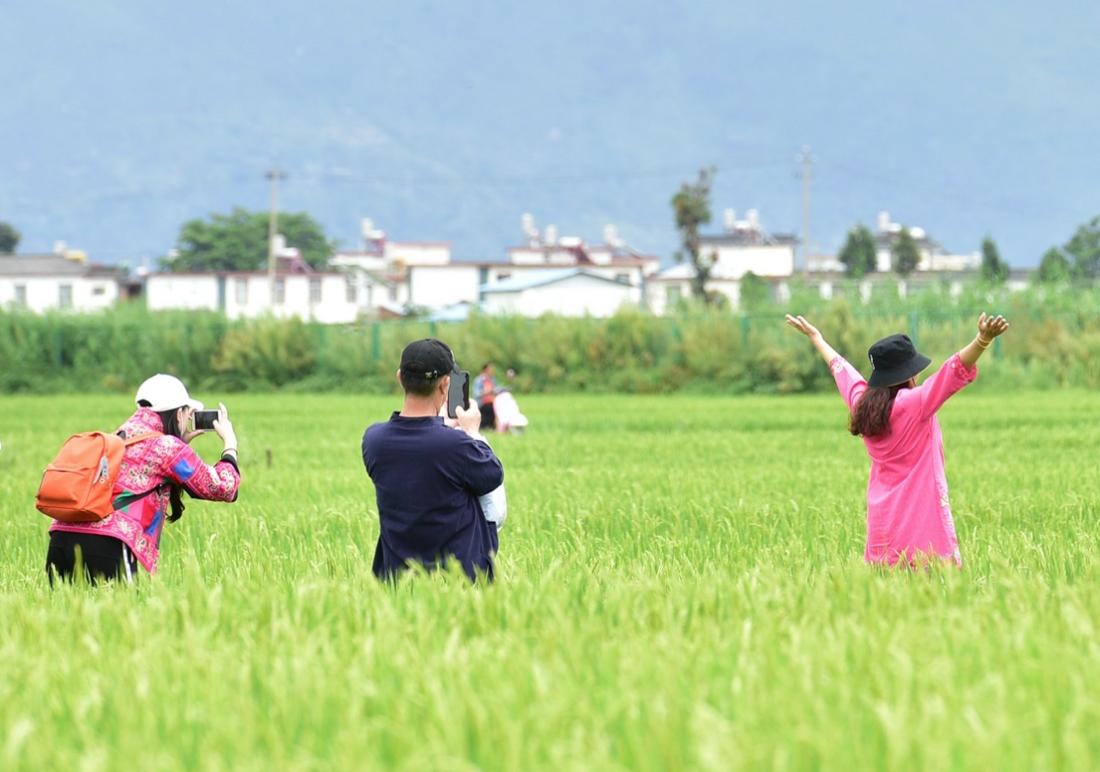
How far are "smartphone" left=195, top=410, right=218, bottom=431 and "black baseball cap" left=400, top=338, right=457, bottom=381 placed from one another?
4.91 ft

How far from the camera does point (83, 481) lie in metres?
6.52

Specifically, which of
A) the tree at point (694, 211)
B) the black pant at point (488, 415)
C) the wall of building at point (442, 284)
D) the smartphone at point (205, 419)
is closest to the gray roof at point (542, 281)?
the tree at point (694, 211)

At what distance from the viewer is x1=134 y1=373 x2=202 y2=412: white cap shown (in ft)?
23.1

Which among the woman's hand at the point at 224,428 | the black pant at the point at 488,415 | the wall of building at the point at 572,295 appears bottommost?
the black pant at the point at 488,415

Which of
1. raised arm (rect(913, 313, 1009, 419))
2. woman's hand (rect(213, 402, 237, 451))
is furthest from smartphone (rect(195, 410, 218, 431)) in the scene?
raised arm (rect(913, 313, 1009, 419))

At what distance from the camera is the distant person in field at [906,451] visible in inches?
272

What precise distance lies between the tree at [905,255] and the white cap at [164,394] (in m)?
114

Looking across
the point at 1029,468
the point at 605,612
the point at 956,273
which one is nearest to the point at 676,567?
the point at 605,612

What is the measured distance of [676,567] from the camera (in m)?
7.47

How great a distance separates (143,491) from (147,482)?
40mm

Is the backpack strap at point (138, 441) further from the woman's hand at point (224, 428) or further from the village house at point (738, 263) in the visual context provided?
the village house at point (738, 263)

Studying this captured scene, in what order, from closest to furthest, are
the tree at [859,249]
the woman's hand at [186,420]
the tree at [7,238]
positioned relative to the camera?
the woman's hand at [186,420] < the tree at [859,249] < the tree at [7,238]

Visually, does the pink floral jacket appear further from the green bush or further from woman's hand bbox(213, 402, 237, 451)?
the green bush

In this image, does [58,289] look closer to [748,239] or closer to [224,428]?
[748,239]
